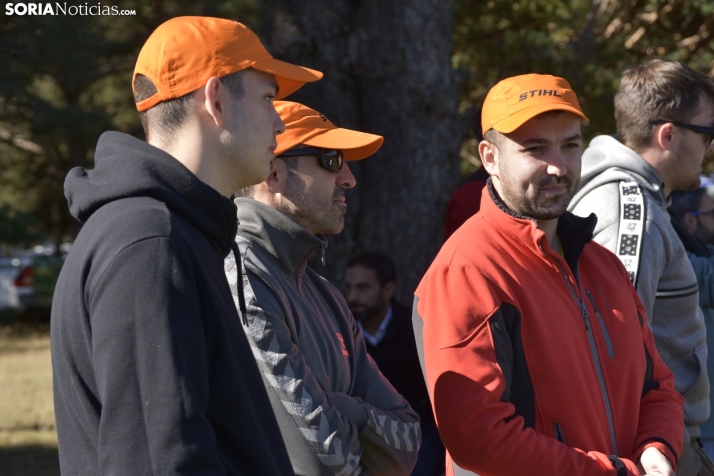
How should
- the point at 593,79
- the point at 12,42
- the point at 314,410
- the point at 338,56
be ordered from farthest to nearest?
the point at 593,79
the point at 338,56
the point at 12,42
the point at 314,410

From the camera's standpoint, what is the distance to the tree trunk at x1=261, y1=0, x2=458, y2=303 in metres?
5.97

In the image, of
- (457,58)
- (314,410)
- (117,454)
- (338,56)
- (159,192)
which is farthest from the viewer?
(457,58)

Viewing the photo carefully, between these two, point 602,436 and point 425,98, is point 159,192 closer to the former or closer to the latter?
point 602,436

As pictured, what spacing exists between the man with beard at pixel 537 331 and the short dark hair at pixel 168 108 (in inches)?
35.7

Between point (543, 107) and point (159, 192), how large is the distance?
1.36m

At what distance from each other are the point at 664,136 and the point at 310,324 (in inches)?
66.7

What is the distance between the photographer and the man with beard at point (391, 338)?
14.6 feet

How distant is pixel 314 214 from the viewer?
8.81ft

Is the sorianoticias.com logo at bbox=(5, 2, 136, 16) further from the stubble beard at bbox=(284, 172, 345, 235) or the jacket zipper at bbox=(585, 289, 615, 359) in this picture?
the jacket zipper at bbox=(585, 289, 615, 359)

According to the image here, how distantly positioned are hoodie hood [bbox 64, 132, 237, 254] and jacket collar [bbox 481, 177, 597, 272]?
1.09 meters

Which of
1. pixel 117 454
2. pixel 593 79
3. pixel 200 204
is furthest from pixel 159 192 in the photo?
pixel 593 79

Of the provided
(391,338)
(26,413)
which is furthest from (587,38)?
(26,413)

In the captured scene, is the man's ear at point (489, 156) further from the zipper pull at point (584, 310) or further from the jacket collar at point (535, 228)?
the zipper pull at point (584, 310)

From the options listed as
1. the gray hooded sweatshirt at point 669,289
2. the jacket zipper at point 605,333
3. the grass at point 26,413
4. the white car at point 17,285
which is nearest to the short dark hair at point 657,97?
the gray hooded sweatshirt at point 669,289
